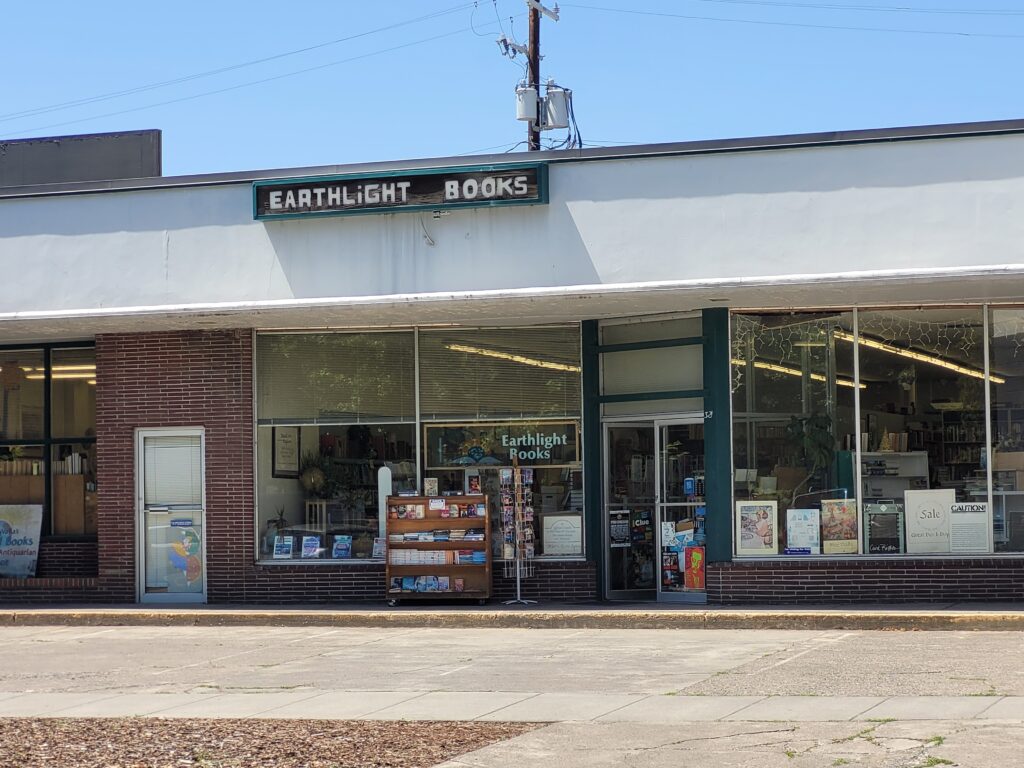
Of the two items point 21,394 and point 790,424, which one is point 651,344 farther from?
point 21,394

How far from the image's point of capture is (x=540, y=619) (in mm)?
16406

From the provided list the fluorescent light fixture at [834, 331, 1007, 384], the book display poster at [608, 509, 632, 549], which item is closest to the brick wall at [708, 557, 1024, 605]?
the book display poster at [608, 509, 632, 549]

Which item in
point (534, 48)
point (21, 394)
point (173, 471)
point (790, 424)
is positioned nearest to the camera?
point (790, 424)

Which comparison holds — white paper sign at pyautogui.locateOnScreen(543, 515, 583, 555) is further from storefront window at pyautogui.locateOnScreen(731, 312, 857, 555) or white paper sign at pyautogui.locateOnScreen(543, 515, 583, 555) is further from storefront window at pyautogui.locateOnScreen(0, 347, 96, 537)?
storefront window at pyautogui.locateOnScreen(0, 347, 96, 537)

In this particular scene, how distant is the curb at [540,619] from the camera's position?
1516 centimetres

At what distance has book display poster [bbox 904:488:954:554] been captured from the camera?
56.2 ft

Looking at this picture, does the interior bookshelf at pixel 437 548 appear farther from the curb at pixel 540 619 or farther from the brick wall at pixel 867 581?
the brick wall at pixel 867 581

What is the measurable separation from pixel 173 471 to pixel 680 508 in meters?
7.01

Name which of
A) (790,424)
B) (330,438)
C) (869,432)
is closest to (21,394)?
(330,438)

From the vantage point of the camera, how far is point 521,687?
11430mm

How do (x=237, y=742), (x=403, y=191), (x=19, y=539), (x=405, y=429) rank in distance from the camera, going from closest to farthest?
(x=237, y=742), (x=403, y=191), (x=405, y=429), (x=19, y=539)

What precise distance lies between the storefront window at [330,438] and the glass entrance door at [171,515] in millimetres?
928

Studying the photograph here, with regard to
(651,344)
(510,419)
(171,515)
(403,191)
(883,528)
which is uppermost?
(403,191)

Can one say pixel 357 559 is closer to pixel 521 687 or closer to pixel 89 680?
pixel 89 680
